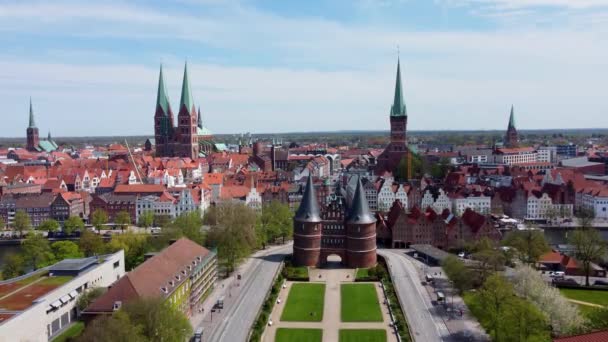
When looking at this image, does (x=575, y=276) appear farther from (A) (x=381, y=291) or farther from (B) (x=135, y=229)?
(B) (x=135, y=229)

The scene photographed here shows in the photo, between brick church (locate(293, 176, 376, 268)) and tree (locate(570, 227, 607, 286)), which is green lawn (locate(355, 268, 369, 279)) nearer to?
brick church (locate(293, 176, 376, 268))

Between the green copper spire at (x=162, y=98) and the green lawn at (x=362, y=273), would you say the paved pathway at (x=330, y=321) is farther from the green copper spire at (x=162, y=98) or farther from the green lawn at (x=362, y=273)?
the green copper spire at (x=162, y=98)

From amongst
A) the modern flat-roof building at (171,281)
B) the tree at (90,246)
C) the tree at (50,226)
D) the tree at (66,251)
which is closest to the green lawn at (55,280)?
the modern flat-roof building at (171,281)

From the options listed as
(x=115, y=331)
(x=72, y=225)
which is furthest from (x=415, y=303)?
(x=72, y=225)

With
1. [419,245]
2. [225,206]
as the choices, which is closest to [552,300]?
[419,245]

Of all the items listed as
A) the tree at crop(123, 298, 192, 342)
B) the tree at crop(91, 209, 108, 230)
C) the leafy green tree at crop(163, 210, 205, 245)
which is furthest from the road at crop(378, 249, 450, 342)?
the tree at crop(91, 209, 108, 230)

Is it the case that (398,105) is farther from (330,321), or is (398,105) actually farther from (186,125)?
(330,321)

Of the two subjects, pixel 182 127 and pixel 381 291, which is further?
pixel 182 127
